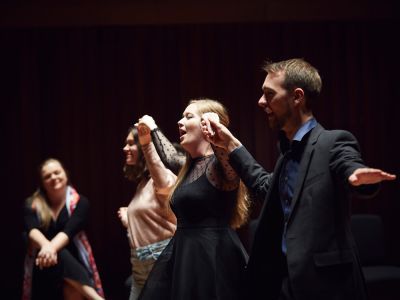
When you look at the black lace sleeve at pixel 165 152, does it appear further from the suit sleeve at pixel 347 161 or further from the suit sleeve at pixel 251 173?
the suit sleeve at pixel 347 161

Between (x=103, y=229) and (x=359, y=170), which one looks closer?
(x=359, y=170)

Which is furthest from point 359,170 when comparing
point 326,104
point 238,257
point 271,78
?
point 326,104

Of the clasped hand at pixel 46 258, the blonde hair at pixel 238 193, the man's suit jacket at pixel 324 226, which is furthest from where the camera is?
the clasped hand at pixel 46 258

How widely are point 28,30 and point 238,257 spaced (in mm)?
3296

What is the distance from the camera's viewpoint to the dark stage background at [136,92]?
4.88 m

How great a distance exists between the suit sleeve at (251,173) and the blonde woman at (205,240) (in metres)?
0.21

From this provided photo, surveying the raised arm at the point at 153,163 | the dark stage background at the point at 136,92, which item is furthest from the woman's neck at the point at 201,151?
the dark stage background at the point at 136,92

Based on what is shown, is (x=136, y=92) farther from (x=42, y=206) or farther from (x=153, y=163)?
(x=153, y=163)

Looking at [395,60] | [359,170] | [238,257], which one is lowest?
[238,257]

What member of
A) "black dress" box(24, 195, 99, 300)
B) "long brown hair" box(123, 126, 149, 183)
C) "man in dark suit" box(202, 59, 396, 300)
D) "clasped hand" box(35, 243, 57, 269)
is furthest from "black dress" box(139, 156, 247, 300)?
"black dress" box(24, 195, 99, 300)

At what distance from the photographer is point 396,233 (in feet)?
16.1

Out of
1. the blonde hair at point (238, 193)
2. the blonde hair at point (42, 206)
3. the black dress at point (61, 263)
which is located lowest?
the black dress at point (61, 263)

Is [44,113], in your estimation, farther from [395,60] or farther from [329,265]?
[329,265]

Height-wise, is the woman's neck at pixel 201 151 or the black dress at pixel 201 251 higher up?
the woman's neck at pixel 201 151
